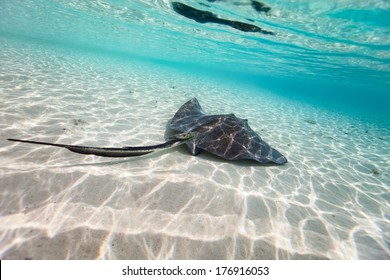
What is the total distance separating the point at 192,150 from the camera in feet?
17.5

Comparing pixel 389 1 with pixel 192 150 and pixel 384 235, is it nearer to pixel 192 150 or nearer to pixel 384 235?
pixel 384 235

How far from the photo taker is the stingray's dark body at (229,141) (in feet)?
17.4

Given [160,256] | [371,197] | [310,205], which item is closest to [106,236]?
[160,256]

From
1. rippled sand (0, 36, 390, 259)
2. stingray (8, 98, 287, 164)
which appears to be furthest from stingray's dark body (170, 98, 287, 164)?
rippled sand (0, 36, 390, 259)

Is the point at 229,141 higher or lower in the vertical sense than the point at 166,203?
higher

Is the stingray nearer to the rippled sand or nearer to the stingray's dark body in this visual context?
the stingray's dark body

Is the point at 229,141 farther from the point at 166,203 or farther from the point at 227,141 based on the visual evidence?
the point at 166,203

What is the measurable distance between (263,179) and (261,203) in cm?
102

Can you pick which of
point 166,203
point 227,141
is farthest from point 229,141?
point 166,203

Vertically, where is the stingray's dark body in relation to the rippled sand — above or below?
above

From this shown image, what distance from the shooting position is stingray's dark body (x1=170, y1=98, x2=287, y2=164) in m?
5.31

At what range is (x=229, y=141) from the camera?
550 centimetres

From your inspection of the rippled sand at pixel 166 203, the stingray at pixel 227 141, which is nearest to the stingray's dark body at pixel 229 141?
the stingray at pixel 227 141
